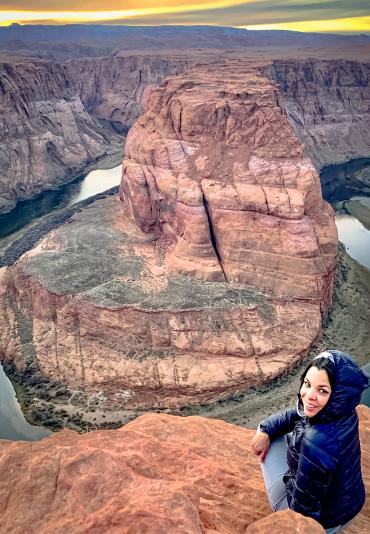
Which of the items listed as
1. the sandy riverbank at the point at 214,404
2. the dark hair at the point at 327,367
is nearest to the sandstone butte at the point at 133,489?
the dark hair at the point at 327,367

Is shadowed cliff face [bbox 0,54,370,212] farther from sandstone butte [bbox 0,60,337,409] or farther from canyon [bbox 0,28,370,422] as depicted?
sandstone butte [bbox 0,60,337,409]

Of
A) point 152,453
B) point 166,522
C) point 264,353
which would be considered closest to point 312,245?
point 264,353

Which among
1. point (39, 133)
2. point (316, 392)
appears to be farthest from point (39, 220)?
point (316, 392)

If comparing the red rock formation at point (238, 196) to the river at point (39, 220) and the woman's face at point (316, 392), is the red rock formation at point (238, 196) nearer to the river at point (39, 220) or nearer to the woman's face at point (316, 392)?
the river at point (39, 220)

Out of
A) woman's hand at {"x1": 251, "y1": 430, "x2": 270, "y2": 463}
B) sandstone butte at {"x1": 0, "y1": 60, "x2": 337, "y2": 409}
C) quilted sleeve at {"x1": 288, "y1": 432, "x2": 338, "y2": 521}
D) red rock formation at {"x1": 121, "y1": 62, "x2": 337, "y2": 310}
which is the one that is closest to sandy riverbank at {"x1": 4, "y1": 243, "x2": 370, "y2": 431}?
sandstone butte at {"x1": 0, "y1": 60, "x2": 337, "y2": 409}

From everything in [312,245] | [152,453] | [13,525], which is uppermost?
[13,525]

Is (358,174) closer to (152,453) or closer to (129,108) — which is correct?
(129,108)
